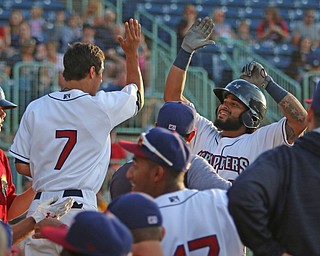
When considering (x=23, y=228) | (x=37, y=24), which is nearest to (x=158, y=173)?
(x=23, y=228)

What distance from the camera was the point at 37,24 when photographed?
14195 mm

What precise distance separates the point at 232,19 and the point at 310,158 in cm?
1180

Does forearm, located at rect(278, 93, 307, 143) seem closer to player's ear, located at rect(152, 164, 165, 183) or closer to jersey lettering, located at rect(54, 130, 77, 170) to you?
jersey lettering, located at rect(54, 130, 77, 170)

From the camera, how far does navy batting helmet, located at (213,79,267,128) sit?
7.05m

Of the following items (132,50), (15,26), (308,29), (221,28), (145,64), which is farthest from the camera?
(308,29)

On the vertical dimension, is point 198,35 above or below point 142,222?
Answer: above

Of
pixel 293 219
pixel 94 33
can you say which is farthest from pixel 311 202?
pixel 94 33

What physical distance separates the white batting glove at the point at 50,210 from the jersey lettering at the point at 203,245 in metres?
1.50

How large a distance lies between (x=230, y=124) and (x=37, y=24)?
7639 mm

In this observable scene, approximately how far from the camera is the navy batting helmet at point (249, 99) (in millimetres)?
7055

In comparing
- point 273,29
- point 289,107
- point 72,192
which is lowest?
point 273,29

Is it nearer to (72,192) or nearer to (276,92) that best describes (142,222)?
(72,192)

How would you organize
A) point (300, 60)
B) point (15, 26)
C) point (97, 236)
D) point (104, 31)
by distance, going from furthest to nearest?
point (300, 60) → point (104, 31) → point (15, 26) → point (97, 236)

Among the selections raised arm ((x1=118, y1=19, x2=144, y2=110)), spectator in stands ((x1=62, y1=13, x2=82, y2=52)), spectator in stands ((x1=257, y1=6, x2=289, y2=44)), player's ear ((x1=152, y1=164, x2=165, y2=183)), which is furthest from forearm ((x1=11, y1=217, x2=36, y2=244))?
spectator in stands ((x1=257, y1=6, x2=289, y2=44))
